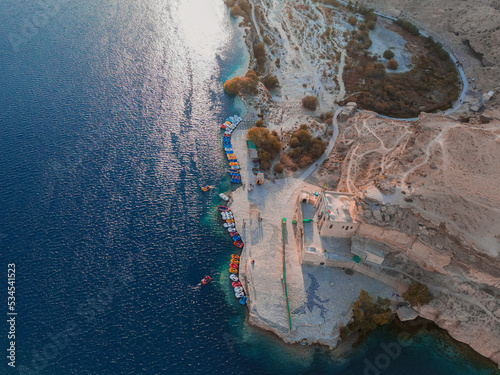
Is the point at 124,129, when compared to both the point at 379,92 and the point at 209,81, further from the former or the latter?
the point at 379,92

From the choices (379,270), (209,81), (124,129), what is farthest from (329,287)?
(209,81)

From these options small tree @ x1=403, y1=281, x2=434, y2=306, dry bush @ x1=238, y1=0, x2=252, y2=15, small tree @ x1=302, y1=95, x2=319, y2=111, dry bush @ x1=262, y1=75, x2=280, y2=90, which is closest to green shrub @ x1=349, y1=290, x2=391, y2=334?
small tree @ x1=403, y1=281, x2=434, y2=306

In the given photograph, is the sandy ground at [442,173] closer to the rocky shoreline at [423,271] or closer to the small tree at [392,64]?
the rocky shoreline at [423,271]

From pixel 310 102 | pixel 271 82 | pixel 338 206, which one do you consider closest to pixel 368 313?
pixel 338 206

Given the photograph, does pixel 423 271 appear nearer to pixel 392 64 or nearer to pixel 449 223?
pixel 449 223
